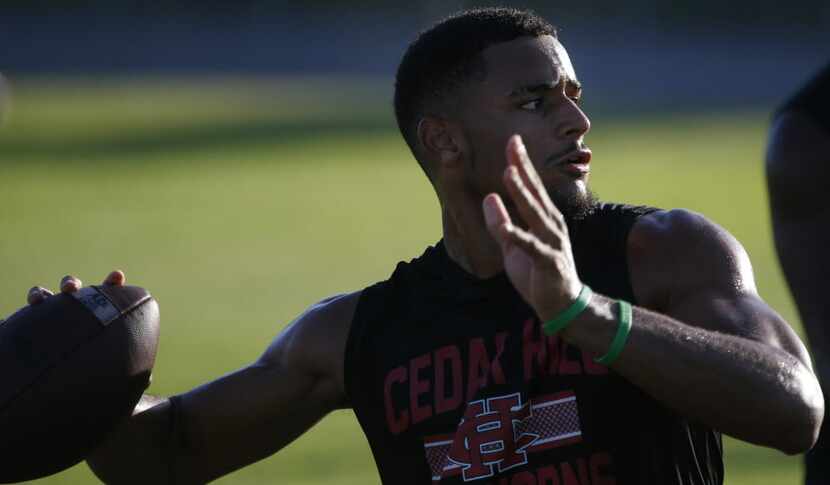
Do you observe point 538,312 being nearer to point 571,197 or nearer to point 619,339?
point 619,339


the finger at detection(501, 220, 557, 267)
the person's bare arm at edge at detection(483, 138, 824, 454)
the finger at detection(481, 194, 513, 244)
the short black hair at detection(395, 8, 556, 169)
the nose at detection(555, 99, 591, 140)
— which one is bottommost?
the person's bare arm at edge at detection(483, 138, 824, 454)

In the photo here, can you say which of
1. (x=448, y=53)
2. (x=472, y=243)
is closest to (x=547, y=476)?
(x=472, y=243)

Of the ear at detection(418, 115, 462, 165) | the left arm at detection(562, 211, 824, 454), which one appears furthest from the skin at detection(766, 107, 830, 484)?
the ear at detection(418, 115, 462, 165)

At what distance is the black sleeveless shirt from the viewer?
12.7 ft

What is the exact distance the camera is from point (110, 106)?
69.8 feet

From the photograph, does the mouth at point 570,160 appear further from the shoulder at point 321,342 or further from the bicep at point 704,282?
the shoulder at point 321,342

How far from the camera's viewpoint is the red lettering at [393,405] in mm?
4133

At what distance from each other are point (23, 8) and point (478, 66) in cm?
2359

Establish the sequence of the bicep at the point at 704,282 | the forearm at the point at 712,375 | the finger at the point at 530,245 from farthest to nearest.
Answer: the bicep at the point at 704,282 → the forearm at the point at 712,375 → the finger at the point at 530,245

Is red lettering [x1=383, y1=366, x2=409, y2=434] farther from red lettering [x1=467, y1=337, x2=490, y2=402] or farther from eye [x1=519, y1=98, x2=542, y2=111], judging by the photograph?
eye [x1=519, y1=98, x2=542, y2=111]

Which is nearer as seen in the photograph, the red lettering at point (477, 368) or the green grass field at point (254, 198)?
the red lettering at point (477, 368)

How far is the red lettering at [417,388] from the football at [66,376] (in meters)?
0.70

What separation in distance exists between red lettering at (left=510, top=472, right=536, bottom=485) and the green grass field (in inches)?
138

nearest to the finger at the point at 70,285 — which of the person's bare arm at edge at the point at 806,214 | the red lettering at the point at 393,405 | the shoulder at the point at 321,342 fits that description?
the shoulder at the point at 321,342
